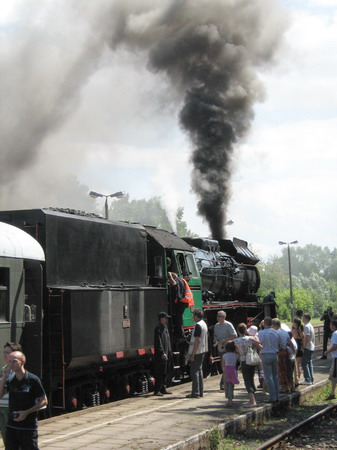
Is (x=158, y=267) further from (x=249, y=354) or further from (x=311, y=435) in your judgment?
(x=311, y=435)

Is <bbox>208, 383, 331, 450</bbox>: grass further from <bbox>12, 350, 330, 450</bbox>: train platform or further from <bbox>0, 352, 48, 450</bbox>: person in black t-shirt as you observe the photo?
<bbox>0, 352, 48, 450</bbox>: person in black t-shirt

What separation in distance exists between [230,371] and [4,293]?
438 cm

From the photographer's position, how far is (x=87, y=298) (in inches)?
472

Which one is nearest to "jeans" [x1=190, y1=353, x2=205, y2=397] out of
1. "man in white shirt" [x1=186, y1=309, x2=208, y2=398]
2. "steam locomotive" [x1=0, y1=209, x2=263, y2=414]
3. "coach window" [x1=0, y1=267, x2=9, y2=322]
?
"man in white shirt" [x1=186, y1=309, x2=208, y2=398]

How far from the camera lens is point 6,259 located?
10.2 meters

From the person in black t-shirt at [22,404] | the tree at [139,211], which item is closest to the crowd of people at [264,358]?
the person in black t-shirt at [22,404]

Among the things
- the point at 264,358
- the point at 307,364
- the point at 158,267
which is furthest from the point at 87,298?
the point at 307,364

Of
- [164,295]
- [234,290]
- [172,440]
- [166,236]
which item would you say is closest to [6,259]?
[172,440]

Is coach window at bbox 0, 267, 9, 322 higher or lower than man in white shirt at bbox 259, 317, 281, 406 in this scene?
higher

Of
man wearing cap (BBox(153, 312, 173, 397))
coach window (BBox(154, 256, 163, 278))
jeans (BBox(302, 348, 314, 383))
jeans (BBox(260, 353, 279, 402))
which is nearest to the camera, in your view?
jeans (BBox(260, 353, 279, 402))

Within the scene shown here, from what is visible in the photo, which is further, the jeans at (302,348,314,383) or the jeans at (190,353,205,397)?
the jeans at (302,348,314,383)

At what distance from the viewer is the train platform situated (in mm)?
9016

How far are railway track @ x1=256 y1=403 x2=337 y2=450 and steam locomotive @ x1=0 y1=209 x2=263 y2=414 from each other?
343 cm

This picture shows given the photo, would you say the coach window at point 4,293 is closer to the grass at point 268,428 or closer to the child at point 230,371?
the grass at point 268,428
